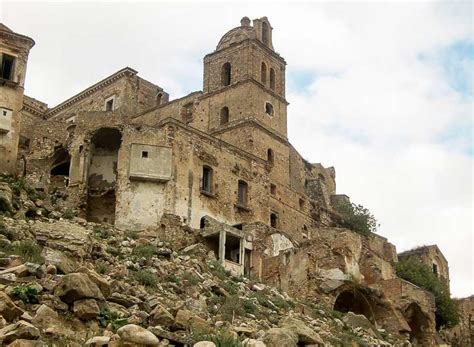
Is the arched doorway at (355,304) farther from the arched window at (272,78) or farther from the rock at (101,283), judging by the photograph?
the arched window at (272,78)

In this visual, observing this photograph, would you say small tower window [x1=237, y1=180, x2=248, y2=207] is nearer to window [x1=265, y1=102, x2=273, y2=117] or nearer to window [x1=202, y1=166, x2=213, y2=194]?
window [x1=202, y1=166, x2=213, y2=194]

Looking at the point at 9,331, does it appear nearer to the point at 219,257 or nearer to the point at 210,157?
the point at 219,257

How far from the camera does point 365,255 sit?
119 ft

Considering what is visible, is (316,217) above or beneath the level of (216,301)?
above

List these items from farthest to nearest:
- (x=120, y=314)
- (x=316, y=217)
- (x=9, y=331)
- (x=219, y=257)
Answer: (x=316, y=217)
(x=219, y=257)
(x=120, y=314)
(x=9, y=331)

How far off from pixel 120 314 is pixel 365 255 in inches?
884

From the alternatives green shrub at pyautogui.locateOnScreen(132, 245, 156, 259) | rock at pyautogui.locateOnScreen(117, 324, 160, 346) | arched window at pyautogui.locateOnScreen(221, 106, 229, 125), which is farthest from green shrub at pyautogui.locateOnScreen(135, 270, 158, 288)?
arched window at pyautogui.locateOnScreen(221, 106, 229, 125)

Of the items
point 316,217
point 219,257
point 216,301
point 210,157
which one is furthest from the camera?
point 316,217

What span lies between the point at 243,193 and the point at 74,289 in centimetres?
2329

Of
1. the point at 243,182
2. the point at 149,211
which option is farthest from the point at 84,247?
the point at 243,182

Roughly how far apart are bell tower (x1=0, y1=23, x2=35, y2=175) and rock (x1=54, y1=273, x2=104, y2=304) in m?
19.7

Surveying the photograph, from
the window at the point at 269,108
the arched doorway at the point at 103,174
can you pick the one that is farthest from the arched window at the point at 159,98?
the arched doorway at the point at 103,174

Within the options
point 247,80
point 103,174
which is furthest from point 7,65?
point 247,80

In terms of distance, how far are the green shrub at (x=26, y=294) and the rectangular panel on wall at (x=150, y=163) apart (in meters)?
17.9
